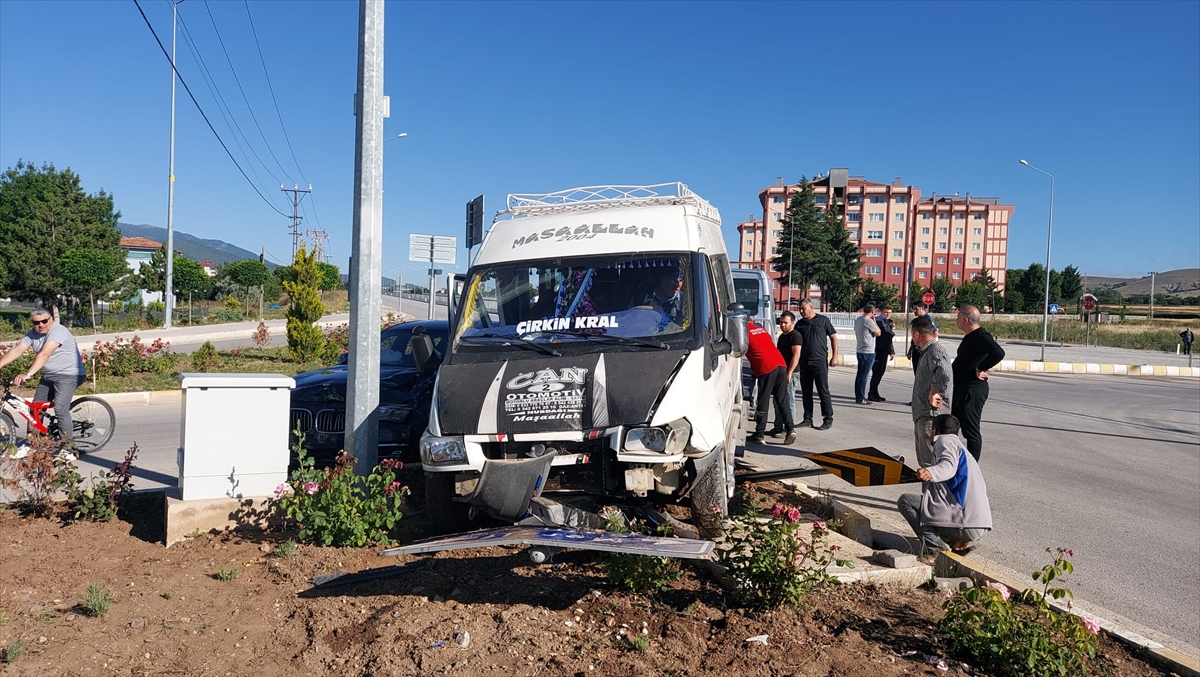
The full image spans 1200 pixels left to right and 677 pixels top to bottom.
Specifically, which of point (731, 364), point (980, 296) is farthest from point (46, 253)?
point (980, 296)

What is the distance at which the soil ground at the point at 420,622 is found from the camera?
12.1ft

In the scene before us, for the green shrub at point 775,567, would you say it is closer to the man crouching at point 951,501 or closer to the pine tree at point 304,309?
the man crouching at point 951,501

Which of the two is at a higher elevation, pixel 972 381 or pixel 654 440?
pixel 972 381

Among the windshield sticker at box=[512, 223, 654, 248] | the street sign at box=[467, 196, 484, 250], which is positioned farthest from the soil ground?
the street sign at box=[467, 196, 484, 250]

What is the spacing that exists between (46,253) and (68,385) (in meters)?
43.9

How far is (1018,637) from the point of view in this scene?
3.65 m

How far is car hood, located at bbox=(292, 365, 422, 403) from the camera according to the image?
777 cm

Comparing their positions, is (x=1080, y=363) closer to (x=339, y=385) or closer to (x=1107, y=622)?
(x=1107, y=622)

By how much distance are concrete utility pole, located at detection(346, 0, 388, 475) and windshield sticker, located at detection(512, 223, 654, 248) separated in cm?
120

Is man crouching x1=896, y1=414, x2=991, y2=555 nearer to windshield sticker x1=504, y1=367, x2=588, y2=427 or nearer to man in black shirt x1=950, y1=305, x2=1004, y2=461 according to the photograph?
man in black shirt x1=950, y1=305, x2=1004, y2=461

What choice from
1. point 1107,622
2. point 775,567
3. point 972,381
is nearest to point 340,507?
point 775,567

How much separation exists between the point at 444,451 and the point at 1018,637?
334cm

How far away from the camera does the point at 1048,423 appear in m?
13.8

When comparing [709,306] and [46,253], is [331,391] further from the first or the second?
[46,253]
